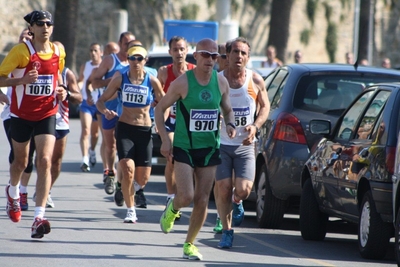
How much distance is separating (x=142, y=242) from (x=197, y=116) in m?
1.62

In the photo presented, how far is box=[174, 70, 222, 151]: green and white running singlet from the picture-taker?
855cm

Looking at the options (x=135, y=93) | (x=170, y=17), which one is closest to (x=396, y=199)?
(x=135, y=93)

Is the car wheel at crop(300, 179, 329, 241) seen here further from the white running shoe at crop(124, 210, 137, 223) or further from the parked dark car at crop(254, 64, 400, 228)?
the white running shoe at crop(124, 210, 137, 223)

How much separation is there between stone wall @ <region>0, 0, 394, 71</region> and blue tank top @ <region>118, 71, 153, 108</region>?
36.3 m

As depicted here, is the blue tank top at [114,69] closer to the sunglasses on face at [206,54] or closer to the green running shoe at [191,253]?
the sunglasses on face at [206,54]

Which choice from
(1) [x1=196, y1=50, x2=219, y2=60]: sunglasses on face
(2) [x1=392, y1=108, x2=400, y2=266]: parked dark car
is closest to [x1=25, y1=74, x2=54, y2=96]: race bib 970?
(1) [x1=196, y1=50, x2=219, y2=60]: sunglasses on face

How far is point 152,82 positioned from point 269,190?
5.87ft

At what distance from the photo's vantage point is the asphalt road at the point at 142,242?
27.6 ft

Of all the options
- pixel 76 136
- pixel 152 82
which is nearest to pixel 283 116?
pixel 152 82

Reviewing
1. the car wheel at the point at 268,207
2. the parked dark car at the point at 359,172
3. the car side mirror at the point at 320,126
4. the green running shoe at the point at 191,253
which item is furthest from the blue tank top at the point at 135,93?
the green running shoe at the point at 191,253

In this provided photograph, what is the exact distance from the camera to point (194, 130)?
337 inches

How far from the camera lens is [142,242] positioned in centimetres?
953

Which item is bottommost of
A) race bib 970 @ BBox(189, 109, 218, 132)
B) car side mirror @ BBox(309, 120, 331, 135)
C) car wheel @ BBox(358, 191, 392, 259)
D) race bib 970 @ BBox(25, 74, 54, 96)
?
car wheel @ BBox(358, 191, 392, 259)

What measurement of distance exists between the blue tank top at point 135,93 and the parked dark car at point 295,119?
1359mm
